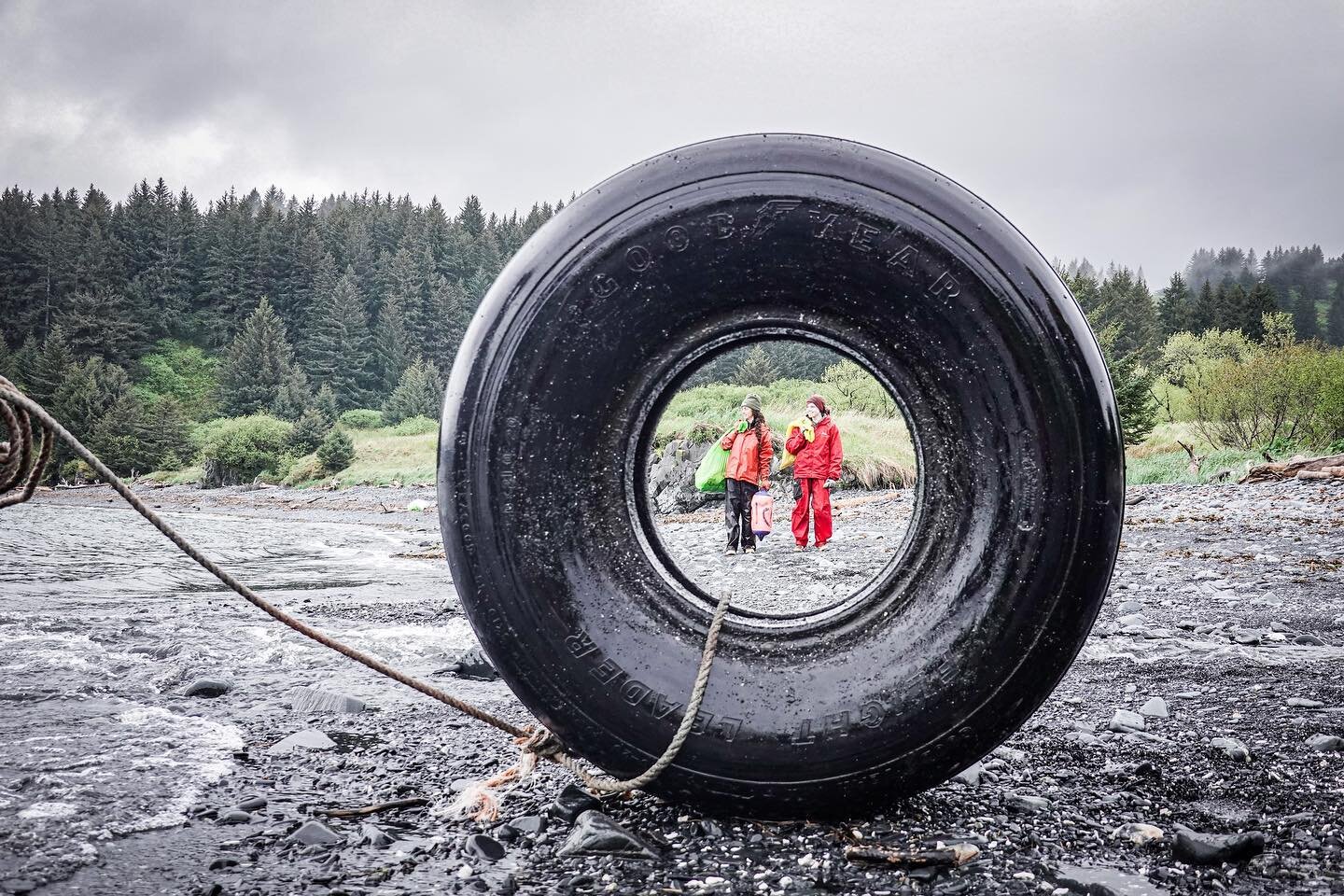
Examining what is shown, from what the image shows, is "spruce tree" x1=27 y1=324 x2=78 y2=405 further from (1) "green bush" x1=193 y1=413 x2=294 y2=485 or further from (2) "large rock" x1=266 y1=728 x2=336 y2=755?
(2) "large rock" x1=266 y1=728 x2=336 y2=755

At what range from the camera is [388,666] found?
88.8 inches

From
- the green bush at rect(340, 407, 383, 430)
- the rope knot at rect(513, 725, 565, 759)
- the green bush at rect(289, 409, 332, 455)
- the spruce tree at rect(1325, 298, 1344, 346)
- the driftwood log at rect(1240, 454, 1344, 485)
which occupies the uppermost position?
the spruce tree at rect(1325, 298, 1344, 346)

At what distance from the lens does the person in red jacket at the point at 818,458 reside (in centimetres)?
963

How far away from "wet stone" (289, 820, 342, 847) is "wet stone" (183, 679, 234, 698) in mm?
1682

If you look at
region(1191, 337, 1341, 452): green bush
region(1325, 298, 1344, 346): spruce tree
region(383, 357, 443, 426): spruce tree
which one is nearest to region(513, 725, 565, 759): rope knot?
region(1191, 337, 1341, 452): green bush

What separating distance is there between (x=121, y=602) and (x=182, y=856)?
5.38 meters

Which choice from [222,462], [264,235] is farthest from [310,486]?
[264,235]

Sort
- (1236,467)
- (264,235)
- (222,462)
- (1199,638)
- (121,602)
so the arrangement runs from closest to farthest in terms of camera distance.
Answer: (1199,638), (121,602), (1236,467), (222,462), (264,235)

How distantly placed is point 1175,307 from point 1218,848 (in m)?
68.1

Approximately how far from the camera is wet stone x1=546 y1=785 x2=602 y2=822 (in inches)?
83.8

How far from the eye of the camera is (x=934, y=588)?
1928 mm

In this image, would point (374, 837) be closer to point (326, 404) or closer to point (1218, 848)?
point (1218, 848)

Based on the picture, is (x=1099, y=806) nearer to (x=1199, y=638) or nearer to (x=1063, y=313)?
(x=1063, y=313)

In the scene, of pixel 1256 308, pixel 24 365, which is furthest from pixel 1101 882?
pixel 24 365
